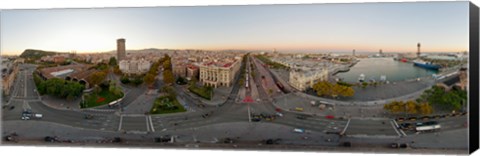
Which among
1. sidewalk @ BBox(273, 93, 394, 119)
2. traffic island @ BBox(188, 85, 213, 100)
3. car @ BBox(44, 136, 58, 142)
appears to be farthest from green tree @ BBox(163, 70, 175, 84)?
car @ BBox(44, 136, 58, 142)

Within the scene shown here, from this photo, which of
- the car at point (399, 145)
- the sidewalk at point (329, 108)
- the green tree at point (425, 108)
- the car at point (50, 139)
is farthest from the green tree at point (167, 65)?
the green tree at point (425, 108)

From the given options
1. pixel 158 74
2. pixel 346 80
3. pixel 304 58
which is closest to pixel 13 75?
pixel 158 74

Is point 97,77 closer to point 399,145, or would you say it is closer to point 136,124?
point 136,124

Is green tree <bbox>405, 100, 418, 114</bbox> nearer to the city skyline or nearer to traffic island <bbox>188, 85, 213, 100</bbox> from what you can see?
the city skyline

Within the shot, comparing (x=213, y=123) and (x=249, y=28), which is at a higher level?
(x=249, y=28)

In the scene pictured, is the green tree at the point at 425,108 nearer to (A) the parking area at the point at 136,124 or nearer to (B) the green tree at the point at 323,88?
(B) the green tree at the point at 323,88

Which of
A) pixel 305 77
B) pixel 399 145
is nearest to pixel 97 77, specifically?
pixel 305 77
